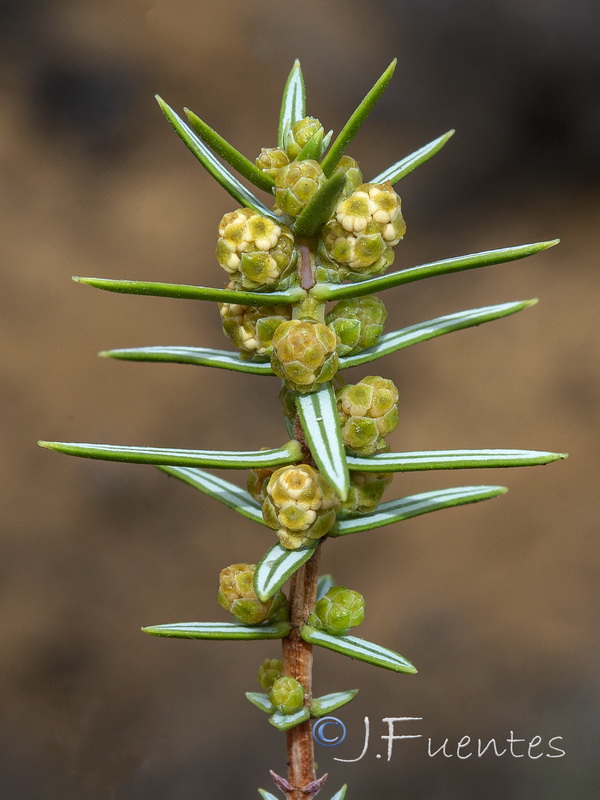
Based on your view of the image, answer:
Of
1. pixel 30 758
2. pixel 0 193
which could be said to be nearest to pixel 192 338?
pixel 0 193

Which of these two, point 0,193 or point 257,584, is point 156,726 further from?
point 257,584

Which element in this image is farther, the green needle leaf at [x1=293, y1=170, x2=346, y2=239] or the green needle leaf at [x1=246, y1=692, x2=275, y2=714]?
the green needle leaf at [x1=246, y1=692, x2=275, y2=714]

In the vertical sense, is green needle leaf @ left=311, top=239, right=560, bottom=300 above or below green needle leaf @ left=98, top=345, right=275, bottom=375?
above

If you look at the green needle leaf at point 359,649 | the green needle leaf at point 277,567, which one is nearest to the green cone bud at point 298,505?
the green needle leaf at point 277,567

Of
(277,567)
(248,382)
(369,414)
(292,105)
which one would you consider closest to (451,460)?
(369,414)

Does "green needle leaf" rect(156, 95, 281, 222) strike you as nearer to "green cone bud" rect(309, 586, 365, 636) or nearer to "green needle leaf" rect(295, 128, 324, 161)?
"green needle leaf" rect(295, 128, 324, 161)

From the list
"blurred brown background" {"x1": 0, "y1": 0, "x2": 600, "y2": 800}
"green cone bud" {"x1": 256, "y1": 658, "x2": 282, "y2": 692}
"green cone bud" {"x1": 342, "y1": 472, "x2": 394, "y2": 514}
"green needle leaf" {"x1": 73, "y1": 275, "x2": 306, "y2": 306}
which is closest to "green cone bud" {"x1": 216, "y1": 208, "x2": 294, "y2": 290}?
"green needle leaf" {"x1": 73, "y1": 275, "x2": 306, "y2": 306}

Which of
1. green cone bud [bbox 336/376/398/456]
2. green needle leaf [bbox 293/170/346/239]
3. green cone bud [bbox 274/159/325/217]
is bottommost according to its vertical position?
green cone bud [bbox 336/376/398/456]

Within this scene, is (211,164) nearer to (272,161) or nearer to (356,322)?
(272,161)
